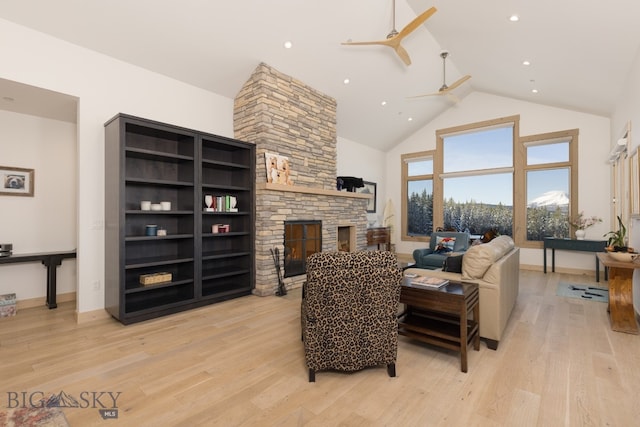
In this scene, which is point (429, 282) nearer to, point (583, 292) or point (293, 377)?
point (293, 377)

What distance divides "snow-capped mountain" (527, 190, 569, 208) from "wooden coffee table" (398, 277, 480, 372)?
207 inches

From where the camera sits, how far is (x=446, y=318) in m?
2.96

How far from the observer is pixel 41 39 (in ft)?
10.6

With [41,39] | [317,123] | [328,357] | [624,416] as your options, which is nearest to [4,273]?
[41,39]

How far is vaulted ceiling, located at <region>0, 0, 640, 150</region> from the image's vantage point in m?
3.30

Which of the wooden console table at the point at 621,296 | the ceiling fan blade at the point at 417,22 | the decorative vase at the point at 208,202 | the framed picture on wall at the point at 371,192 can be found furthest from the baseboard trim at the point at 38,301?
the wooden console table at the point at 621,296

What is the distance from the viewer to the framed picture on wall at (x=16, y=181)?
3781mm

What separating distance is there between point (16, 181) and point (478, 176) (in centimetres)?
881

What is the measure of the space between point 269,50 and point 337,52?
1181mm

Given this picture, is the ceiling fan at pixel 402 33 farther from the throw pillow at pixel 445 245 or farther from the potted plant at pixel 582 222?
the potted plant at pixel 582 222

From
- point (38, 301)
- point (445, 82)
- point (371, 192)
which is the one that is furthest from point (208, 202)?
point (445, 82)

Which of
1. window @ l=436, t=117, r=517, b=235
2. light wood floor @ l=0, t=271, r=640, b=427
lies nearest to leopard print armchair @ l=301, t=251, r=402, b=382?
light wood floor @ l=0, t=271, r=640, b=427

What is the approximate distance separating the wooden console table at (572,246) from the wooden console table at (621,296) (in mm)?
2544

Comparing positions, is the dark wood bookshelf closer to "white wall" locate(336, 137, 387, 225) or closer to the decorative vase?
the decorative vase
